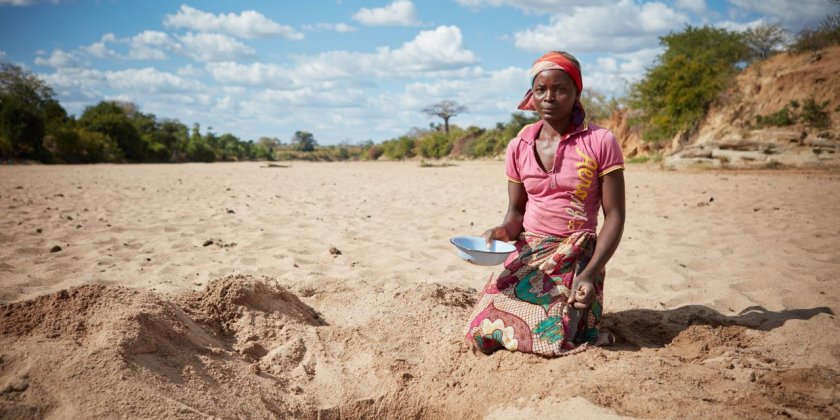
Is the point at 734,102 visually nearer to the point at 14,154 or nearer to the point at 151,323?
the point at 151,323

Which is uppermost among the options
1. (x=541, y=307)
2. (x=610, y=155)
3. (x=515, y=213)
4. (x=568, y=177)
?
(x=610, y=155)

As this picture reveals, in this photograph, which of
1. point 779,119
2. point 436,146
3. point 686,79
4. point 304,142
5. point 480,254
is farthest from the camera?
point 304,142

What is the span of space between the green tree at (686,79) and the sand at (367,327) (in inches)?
615

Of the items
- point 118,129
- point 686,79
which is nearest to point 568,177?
point 686,79

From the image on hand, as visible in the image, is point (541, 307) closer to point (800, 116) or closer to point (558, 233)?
point (558, 233)

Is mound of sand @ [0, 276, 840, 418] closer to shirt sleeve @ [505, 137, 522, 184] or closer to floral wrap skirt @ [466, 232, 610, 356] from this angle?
floral wrap skirt @ [466, 232, 610, 356]

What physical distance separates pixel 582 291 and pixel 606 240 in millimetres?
278

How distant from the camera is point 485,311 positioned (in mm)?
2627

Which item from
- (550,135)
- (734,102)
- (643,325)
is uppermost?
(734,102)

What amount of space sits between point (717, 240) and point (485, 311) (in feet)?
13.2

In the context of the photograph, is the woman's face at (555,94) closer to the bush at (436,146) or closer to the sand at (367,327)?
the sand at (367,327)

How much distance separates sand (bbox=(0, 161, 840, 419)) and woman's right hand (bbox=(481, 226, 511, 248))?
59 centimetres

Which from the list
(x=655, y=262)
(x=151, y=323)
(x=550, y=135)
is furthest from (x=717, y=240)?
(x=151, y=323)

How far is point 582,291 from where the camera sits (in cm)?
235
